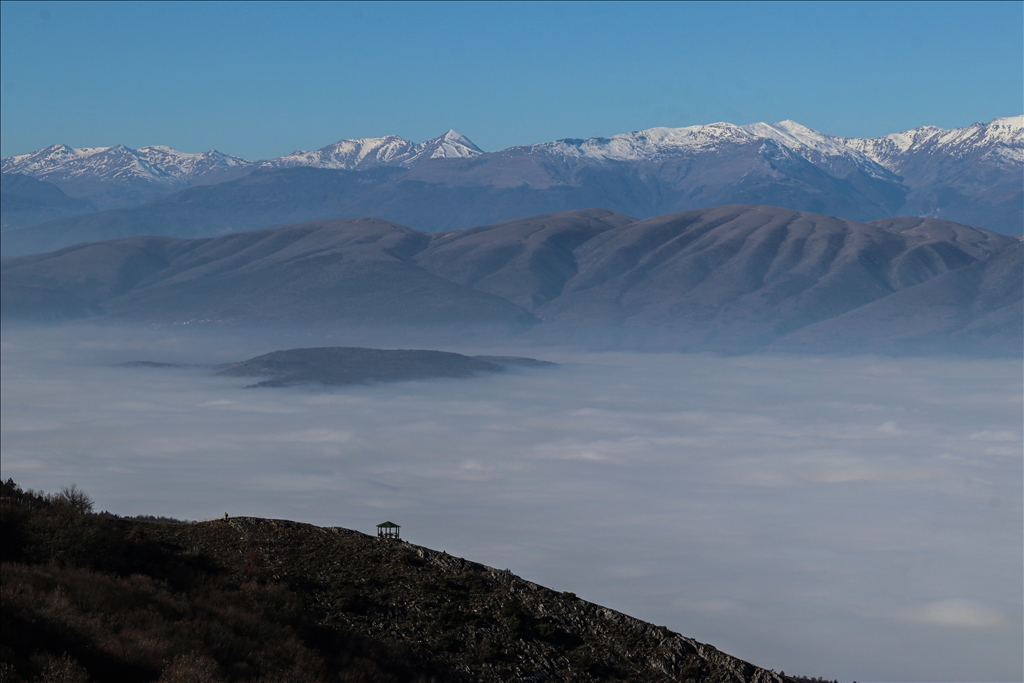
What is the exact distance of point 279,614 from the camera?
132ft

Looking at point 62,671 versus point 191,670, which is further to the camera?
point 191,670

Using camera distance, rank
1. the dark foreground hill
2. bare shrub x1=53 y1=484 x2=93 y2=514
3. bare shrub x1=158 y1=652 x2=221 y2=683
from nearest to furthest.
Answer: bare shrub x1=158 y1=652 x2=221 y2=683 → the dark foreground hill → bare shrub x1=53 y1=484 x2=93 y2=514

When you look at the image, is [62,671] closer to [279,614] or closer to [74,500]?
[279,614]

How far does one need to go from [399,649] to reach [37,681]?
13872mm

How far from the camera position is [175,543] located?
151 feet

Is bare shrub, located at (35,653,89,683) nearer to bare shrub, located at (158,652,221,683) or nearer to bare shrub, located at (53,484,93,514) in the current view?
bare shrub, located at (158,652,221,683)

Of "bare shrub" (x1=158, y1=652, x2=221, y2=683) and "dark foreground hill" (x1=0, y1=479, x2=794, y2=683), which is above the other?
"dark foreground hill" (x1=0, y1=479, x2=794, y2=683)

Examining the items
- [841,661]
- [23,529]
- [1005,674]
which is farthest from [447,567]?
[1005,674]

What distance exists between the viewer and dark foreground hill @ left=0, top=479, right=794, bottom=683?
33375mm

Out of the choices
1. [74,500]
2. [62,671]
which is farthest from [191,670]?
[74,500]

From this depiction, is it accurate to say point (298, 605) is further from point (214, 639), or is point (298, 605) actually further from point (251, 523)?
point (251, 523)

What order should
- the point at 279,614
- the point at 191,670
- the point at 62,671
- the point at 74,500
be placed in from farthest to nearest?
the point at 74,500, the point at 279,614, the point at 191,670, the point at 62,671

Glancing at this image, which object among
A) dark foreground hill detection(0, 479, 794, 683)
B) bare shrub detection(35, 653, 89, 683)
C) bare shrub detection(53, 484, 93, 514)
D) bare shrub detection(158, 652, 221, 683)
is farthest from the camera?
bare shrub detection(53, 484, 93, 514)

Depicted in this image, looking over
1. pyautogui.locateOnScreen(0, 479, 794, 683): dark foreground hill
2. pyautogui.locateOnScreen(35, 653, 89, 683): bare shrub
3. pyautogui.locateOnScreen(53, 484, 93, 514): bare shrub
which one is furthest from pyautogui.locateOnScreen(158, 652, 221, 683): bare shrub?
pyautogui.locateOnScreen(53, 484, 93, 514): bare shrub
